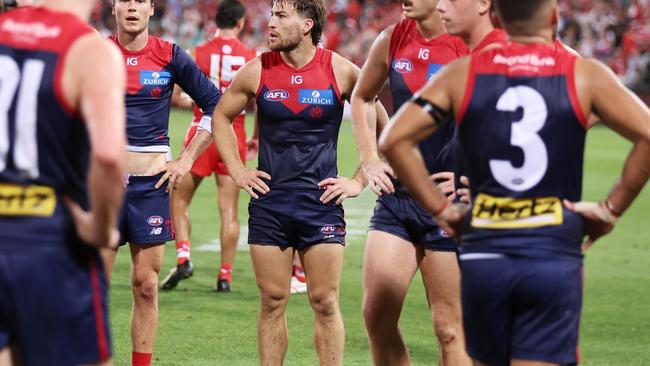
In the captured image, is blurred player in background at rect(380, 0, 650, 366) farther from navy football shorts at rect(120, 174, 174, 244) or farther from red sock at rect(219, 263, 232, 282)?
red sock at rect(219, 263, 232, 282)

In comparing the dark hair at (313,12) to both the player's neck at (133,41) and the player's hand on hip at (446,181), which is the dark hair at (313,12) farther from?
the player's hand on hip at (446,181)

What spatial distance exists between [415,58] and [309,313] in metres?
4.35

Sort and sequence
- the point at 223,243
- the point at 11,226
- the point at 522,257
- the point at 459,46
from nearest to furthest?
the point at 11,226 < the point at 522,257 < the point at 459,46 < the point at 223,243

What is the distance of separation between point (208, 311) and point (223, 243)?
121cm

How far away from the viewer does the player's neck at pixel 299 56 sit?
7.42 m

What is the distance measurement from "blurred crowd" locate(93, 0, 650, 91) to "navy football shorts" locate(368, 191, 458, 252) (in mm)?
30007

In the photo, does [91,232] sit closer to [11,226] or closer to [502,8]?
[11,226]

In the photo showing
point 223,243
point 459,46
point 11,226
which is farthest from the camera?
point 223,243

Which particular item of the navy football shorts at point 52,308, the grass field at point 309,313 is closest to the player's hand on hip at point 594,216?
the navy football shorts at point 52,308

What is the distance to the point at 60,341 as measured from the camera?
4.14m

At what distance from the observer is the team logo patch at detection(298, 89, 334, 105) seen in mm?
7305

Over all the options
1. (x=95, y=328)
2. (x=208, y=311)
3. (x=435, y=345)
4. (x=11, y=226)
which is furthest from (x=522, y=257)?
(x=208, y=311)

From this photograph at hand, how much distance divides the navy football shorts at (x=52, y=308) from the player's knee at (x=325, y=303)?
310 centimetres

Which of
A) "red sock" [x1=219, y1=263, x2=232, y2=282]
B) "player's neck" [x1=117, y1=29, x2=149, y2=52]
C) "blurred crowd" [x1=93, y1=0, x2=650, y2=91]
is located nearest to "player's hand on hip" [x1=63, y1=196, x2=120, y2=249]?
"player's neck" [x1=117, y1=29, x2=149, y2=52]
